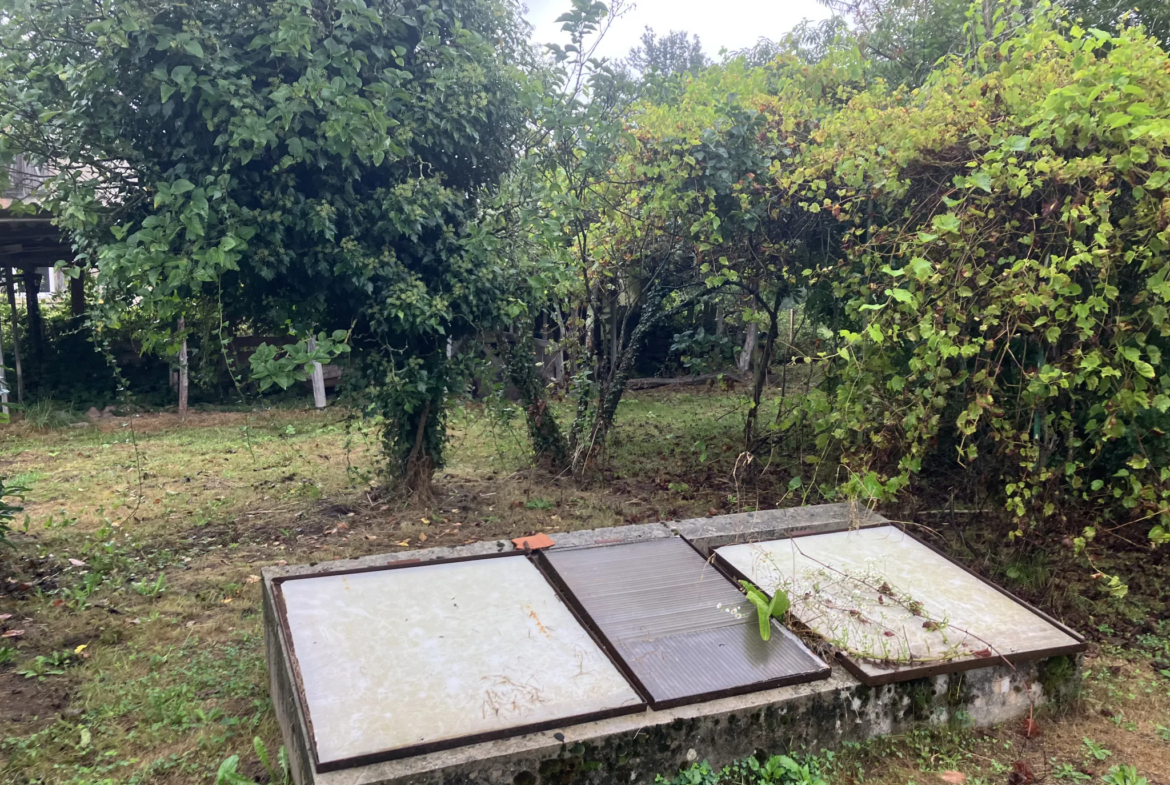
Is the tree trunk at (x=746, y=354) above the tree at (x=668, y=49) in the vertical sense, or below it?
below

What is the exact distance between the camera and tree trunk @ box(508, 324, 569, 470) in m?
5.75

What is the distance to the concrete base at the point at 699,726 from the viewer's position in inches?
73.1

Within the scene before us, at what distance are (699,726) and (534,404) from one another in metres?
4.06

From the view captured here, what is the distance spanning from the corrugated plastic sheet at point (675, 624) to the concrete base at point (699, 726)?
2.4 inches

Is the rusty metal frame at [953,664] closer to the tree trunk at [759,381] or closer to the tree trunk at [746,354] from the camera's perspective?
the tree trunk at [759,381]

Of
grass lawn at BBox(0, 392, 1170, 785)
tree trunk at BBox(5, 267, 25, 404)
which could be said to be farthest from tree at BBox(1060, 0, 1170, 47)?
tree trunk at BBox(5, 267, 25, 404)

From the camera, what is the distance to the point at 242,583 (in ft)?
13.2

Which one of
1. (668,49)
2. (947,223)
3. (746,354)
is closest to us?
(947,223)

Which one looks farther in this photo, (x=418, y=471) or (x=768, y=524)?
(x=418, y=471)

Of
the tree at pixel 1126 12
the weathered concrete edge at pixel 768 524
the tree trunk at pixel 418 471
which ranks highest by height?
the tree at pixel 1126 12

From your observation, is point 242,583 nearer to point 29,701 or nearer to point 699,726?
point 29,701

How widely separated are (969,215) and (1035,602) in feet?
Answer: 5.97

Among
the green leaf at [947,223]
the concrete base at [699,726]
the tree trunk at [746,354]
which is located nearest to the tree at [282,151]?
the concrete base at [699,726]

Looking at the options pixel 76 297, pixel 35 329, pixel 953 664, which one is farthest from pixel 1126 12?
pixel 35 329
